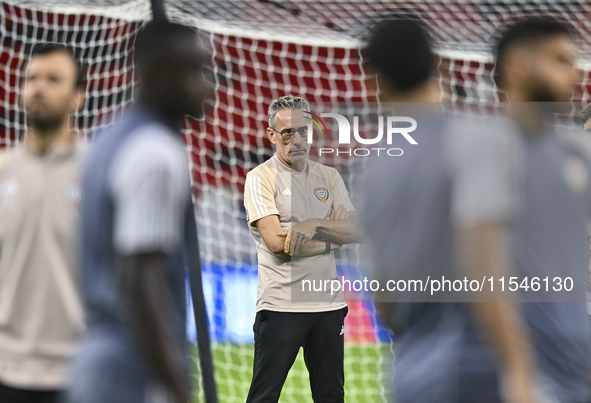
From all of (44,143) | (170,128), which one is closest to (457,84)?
(44,143)

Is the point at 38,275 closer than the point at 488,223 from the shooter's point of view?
No

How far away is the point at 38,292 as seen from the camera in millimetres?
2236

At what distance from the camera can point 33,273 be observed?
2242mm

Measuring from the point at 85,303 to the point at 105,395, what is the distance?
8.6 inches

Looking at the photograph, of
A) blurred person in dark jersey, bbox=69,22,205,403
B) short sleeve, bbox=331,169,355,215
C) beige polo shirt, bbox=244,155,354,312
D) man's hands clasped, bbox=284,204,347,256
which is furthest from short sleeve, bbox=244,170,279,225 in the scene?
blurred person in dark jersey, bbox=69,22,205,403

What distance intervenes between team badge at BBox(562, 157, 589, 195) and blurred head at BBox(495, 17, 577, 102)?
0.16m

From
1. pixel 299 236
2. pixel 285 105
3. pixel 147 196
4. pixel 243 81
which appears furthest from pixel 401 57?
pixel 243 81

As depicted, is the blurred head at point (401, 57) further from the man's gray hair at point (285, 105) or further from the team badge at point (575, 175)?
the man's gray hair at point (285, 105)

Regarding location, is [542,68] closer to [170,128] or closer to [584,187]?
[584,187]

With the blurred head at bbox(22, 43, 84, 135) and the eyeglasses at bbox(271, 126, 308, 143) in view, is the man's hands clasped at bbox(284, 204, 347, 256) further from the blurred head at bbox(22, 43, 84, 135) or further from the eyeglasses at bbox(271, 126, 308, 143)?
the blurred head at bbox(22, 43, 84, 135)

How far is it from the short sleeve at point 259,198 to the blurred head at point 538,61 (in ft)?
5.51

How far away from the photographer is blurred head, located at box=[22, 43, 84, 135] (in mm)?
2412

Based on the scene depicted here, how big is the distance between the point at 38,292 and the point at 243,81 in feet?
15.3

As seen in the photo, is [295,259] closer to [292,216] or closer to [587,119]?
[292,216]
